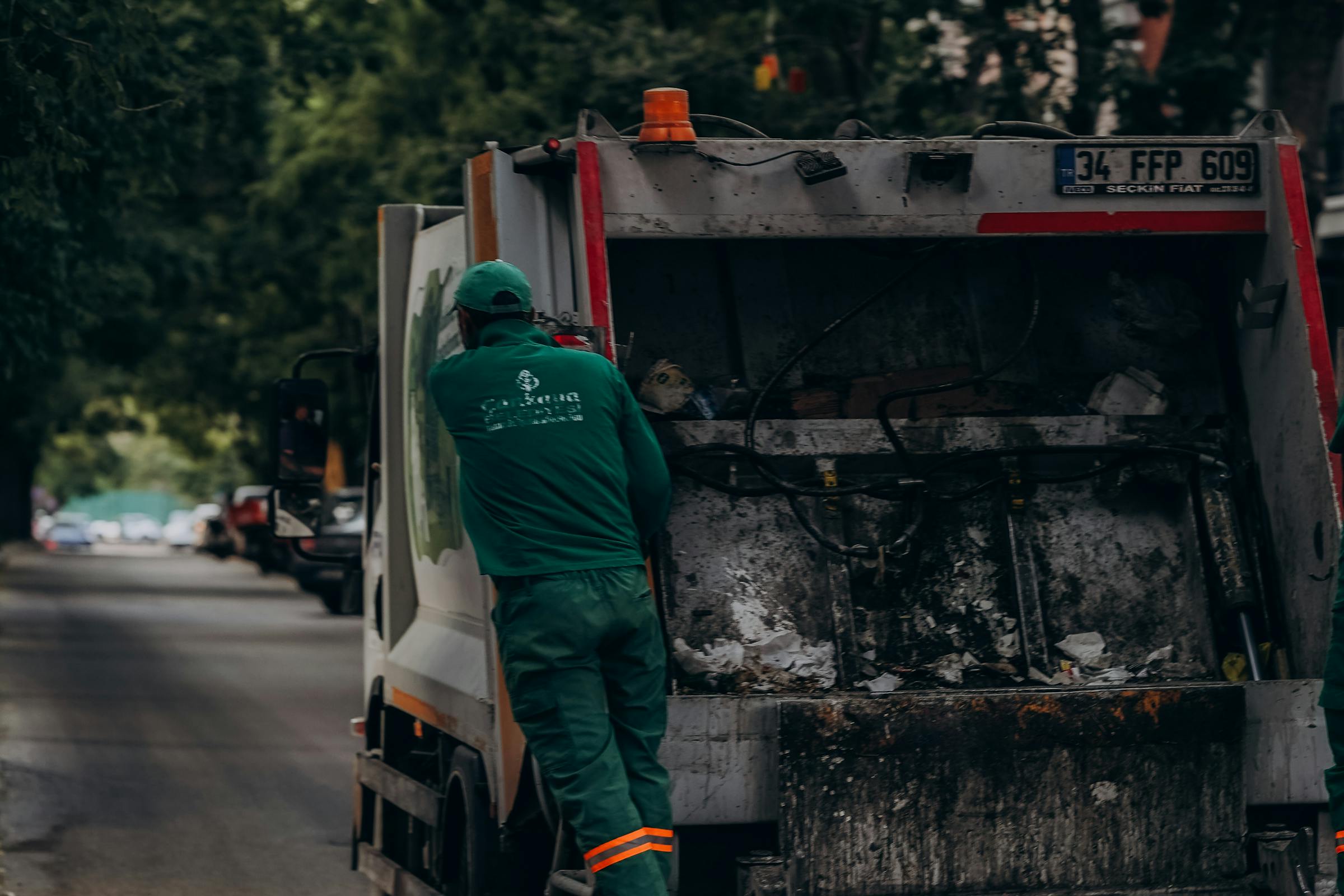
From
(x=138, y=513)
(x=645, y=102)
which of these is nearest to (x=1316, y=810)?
(x=645, y=102)

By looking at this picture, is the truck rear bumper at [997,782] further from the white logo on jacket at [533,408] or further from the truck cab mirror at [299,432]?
the truck cab mirror at [299,432]

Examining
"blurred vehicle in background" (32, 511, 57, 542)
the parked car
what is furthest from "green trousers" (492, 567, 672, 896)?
the parked car

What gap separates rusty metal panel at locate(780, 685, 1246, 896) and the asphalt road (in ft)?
11.8

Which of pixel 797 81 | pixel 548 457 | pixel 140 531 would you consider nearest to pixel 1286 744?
pixel 548 457

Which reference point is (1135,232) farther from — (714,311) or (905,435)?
(714,311)

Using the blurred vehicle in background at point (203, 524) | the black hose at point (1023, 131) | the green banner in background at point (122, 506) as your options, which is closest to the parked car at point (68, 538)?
the blurred vehicle in background at point (203, 524)

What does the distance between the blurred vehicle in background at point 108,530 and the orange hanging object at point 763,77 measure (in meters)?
104

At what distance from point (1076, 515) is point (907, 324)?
793 mm

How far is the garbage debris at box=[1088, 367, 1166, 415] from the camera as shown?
5848mm

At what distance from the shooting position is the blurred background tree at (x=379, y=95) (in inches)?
376

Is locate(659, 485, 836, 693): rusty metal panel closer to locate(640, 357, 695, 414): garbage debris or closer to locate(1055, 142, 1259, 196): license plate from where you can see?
locate(640, 357, 695, 414): garbage debris

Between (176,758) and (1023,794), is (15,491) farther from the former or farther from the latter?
(1023,794)

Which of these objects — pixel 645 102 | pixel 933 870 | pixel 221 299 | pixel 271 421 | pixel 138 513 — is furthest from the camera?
pixel 138 513

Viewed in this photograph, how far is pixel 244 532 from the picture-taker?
42156 millimetres
